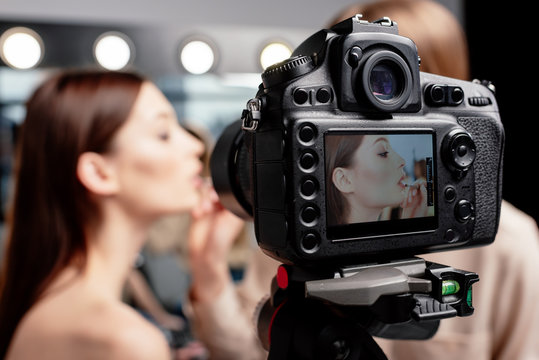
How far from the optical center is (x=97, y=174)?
3.12 ft

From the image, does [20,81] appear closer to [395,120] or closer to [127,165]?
[127,165]

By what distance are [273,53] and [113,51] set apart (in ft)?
1.81

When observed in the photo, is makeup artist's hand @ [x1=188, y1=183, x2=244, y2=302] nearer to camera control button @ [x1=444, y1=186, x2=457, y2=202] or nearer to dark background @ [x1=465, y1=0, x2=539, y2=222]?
camera control button @ [x1=444, y1=186, x2=457, y2=202]

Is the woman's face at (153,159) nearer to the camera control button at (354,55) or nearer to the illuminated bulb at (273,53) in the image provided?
the camera control button at (354,55)

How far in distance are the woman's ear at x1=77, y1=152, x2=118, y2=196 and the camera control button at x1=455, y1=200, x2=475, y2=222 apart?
27.6 inches

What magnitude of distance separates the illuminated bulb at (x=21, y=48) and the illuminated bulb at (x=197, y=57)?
1.47 ft

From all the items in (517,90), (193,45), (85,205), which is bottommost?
(85,205)

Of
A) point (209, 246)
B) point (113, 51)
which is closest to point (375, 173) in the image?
point (209, 246)

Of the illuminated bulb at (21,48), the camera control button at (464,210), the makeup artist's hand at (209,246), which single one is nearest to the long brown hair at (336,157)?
the camera control button at (464,210)

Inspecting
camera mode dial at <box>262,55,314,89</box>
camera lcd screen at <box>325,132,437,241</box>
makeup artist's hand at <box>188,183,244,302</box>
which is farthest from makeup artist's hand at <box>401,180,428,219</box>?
makeup artist's hand at <box>188,183,244,302</box>

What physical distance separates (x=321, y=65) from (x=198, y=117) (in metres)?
1.87

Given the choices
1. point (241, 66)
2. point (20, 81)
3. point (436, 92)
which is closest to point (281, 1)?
point (241, 66)

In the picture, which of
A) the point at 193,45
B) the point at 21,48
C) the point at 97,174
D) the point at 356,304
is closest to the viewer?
the point at 356,304

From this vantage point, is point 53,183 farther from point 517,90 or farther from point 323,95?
point 517,90
